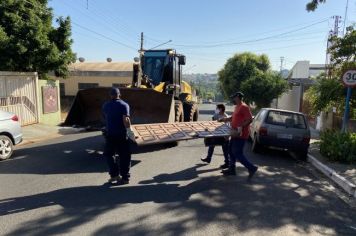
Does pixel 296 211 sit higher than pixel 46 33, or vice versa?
pixel 46 33

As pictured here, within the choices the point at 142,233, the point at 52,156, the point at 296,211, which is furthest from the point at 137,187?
the point at 52,156

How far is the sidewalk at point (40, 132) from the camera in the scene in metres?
12.9

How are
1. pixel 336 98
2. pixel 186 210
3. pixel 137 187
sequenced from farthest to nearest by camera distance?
pixel 336 98
pixel 137 187
pixel 186 210

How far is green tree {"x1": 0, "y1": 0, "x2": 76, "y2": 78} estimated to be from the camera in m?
15.1

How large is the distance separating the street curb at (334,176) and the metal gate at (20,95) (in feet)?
37.3

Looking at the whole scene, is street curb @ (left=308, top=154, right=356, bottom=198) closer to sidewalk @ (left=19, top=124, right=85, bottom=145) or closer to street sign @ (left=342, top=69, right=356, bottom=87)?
street sign @ (left=342, top=69, right=356, bottom=87)

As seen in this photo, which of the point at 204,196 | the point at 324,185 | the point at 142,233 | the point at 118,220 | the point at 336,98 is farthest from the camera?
the point at 336,98

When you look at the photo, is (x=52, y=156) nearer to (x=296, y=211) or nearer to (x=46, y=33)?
(x=296, y=211)

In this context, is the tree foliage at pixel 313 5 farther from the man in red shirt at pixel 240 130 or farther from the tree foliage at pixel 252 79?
the tree foliage at pixel 252 79

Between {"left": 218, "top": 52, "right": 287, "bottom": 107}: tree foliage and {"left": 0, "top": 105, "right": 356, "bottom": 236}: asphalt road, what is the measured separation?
83.3ft

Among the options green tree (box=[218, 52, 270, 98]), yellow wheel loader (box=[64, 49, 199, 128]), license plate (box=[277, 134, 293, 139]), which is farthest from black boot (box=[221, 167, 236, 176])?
green tree (box=[218, 52, 270, 98])

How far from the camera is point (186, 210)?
551 centimetres

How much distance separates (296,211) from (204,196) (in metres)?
1.54

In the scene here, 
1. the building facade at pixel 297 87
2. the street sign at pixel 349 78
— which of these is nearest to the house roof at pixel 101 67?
the building facade at pixel 297 87
